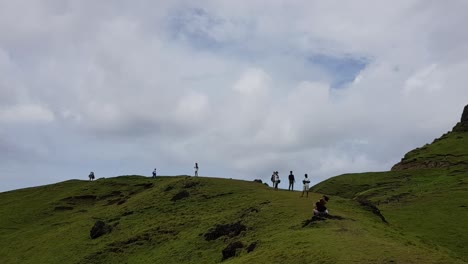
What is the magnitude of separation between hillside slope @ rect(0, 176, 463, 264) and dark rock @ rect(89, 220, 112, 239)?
72cm

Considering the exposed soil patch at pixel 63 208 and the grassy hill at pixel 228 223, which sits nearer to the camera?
the grassy hill at pixel 228 223

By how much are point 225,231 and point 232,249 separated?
6.27 m

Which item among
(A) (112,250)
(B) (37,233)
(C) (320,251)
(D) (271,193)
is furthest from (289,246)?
(B) (37,233)

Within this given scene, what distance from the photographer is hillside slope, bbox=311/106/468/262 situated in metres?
63.3

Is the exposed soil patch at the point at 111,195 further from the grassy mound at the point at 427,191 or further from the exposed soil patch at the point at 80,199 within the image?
the grassy mound at the point at 427,191

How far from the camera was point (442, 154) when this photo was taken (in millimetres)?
126875

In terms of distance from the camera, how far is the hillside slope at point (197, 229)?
113 feet

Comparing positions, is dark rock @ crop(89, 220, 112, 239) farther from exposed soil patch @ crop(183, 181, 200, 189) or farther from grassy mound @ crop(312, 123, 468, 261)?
grassy mound @ crop(312, 123, 468, 261)

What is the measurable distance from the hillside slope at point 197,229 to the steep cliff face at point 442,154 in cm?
6803

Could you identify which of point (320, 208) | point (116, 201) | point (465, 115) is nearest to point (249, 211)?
point (320, 208)

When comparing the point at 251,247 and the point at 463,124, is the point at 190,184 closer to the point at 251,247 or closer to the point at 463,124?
the point at 251,247

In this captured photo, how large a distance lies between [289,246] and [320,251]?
4.06 meters

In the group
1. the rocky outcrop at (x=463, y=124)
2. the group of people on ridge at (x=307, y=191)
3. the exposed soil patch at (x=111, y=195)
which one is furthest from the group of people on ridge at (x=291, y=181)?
the rocky outcrop at (x=463, y=124)

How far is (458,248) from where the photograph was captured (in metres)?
57.4
